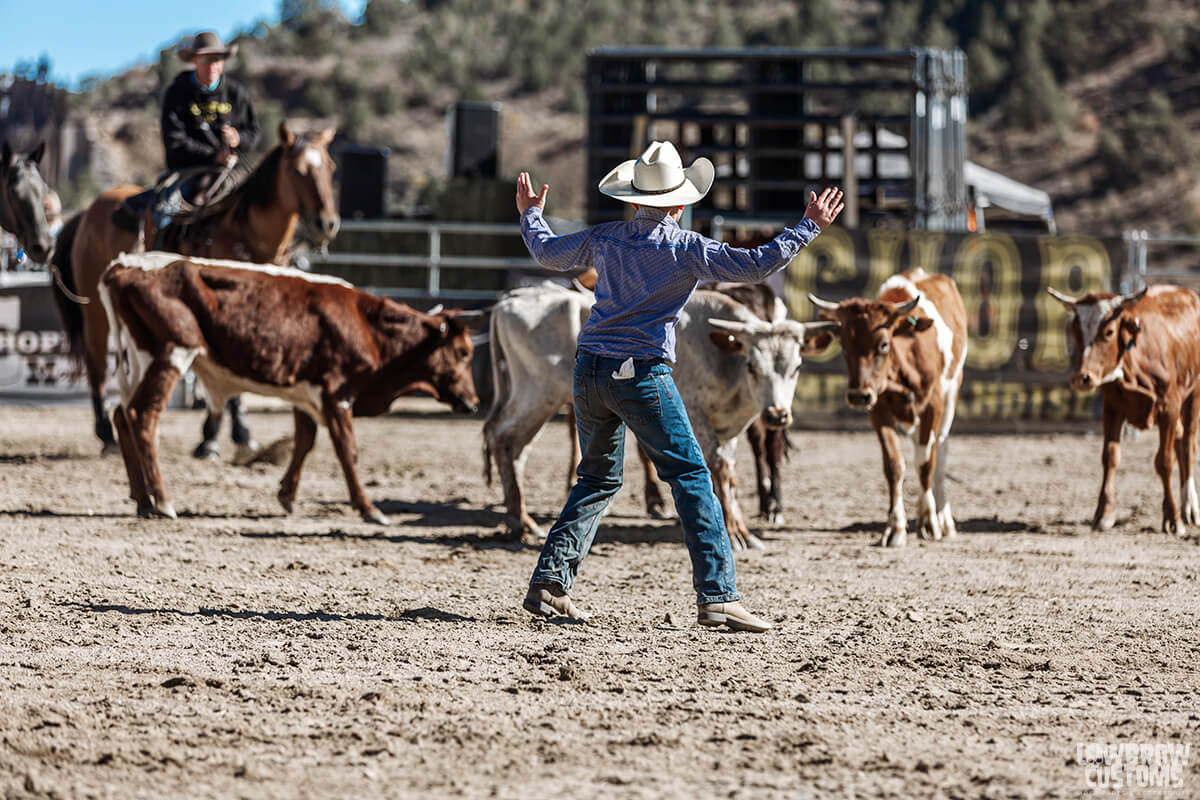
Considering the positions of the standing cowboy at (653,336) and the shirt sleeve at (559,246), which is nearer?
the standing cowboy at (653,336)

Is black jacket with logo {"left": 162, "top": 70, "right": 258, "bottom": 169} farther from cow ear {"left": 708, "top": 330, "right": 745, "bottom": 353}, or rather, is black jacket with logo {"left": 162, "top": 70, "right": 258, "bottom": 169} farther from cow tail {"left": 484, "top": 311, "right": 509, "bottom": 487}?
cow ear {"left": 708, "top": 330, "right": 745, "bottom": 353}

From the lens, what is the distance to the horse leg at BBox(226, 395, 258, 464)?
11555 millimetres

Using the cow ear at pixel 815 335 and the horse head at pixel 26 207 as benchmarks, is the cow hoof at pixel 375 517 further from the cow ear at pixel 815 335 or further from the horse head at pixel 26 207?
the horse head at pixel 26 207

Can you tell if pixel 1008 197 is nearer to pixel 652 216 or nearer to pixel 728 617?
pixel 652 216

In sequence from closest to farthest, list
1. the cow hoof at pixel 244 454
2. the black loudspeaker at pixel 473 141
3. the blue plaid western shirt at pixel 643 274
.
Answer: the blue plaid western shirt at pixel 643 274 → the cow hoof at pixel 244 454 → the black loudspeaker at pixel 473 141

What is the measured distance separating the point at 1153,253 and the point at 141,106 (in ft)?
138

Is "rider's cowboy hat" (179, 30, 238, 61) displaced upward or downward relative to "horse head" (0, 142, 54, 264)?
upward

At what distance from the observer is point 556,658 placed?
18.2 feet

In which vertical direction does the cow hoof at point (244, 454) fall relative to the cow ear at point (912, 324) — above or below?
below

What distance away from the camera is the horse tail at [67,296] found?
1242 centimetres

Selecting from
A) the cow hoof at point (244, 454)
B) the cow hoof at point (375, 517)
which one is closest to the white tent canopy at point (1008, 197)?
the cow hoof at point (244, 454)

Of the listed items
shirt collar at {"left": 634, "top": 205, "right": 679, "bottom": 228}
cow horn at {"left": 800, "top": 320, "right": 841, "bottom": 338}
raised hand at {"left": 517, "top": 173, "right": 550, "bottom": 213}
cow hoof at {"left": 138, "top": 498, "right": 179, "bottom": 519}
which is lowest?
cow hoof at {"left": 138, "top": 498, "right": 179, "bottom": 519}

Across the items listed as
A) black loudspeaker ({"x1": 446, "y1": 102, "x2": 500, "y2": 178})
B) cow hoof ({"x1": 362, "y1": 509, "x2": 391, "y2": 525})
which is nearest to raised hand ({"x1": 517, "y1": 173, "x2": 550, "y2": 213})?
cow hoof ({"x1": 362, "y1": 509, "x2": 391, "y2": 525})

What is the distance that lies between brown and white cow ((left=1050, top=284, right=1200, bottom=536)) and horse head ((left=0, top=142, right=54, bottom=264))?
7.66 meters
